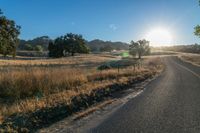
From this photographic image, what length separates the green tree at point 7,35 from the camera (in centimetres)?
2234

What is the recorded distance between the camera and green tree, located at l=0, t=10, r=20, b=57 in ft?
73.3

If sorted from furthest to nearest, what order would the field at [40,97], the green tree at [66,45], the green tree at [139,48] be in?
the green tree at [139,48] → the green tree at [66,45] → the field at [40,97]

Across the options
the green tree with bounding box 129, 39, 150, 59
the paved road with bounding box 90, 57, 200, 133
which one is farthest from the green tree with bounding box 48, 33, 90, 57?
the paved road with bounding box 90, 57, 200, 133

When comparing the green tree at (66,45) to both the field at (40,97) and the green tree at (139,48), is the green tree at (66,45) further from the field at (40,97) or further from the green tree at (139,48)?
the field at (40,97)

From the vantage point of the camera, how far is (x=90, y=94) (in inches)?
500

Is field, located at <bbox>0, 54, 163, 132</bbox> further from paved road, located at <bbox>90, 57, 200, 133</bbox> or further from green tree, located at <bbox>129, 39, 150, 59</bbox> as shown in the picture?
green tree, located at <bbox>129, 39, 150, 59</bbox>

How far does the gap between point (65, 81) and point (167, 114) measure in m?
7.08

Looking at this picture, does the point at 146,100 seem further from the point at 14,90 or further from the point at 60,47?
the point at 60,47

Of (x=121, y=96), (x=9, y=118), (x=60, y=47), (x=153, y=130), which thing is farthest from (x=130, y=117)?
(x=60, y=47)

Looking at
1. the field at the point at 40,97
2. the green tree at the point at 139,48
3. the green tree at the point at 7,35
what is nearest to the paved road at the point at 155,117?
the field at the point at 40,97

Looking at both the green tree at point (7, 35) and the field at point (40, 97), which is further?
the green tree at point (7, 35)

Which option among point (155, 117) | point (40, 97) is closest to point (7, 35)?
point (40, 97)

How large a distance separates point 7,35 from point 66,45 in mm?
72334

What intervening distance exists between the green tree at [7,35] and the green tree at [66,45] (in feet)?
227
